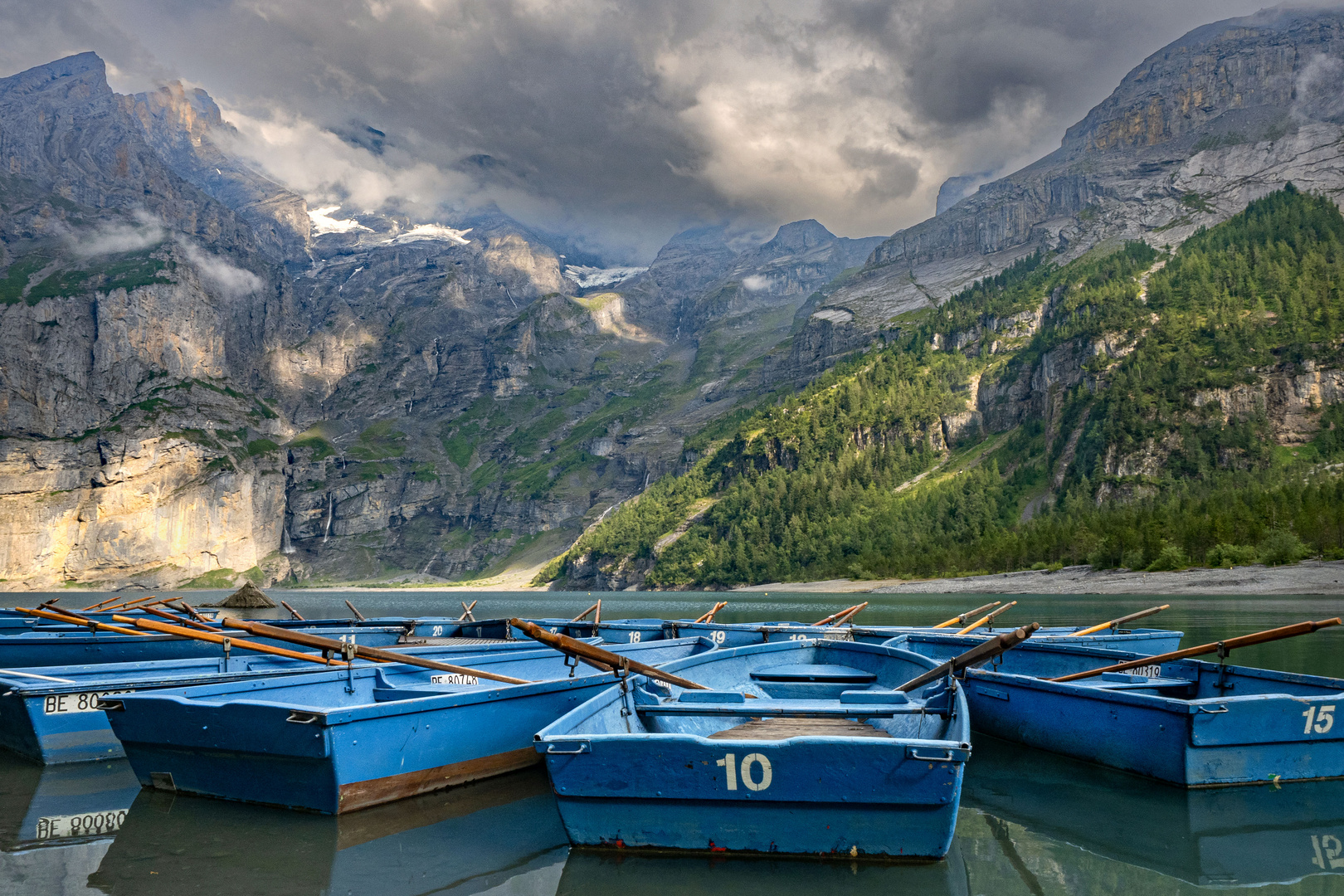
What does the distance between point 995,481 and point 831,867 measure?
184544 millimetres

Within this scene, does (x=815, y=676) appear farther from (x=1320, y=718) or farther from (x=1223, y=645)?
(x=1320, y=718)

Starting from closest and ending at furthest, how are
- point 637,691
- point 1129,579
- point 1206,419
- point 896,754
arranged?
point 896,754
point 637,691
point 1129,579
point 1206,419

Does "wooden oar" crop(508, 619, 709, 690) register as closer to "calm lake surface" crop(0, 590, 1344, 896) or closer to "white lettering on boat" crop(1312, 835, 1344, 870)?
"calm lake surface" crop(0, 590, 1344, 896)

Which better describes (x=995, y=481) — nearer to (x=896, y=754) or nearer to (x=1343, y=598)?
(x=1343, y=598)

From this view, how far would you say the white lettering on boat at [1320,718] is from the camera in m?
12.5

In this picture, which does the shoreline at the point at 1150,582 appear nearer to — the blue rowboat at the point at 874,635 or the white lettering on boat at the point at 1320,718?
the blue rowboat at the point at 874,635

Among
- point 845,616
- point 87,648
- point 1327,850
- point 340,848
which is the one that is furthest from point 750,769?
point 845,616

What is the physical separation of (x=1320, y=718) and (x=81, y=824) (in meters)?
19.6

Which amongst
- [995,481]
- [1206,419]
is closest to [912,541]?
[995,481]

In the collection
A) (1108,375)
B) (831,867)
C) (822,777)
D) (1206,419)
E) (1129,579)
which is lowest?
(1129,579)

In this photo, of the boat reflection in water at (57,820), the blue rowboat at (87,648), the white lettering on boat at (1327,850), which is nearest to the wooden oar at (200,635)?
the boat reflection in water at (57,820)

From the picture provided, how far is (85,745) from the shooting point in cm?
1573

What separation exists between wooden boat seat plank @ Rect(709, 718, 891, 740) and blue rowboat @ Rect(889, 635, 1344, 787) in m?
4.55

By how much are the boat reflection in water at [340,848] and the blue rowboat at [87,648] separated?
9.81 meters
